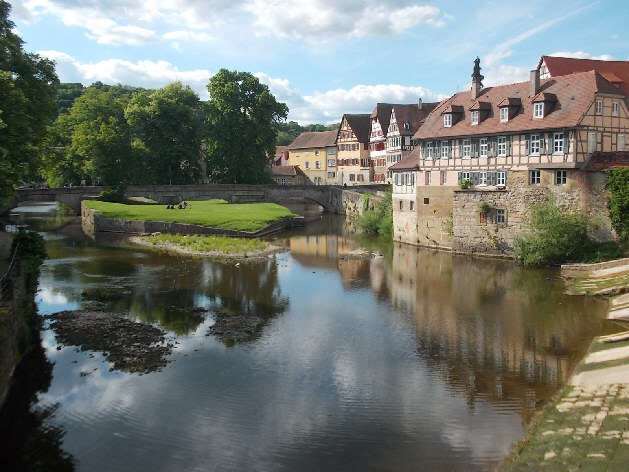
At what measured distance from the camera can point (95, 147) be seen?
64250 mm

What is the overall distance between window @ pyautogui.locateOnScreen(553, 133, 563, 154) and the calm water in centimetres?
703

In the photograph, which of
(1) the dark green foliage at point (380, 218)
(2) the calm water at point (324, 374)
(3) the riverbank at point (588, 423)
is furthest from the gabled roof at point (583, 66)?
(3) the riverbank at point (588, 423)

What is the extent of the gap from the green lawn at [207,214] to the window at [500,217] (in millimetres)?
20879

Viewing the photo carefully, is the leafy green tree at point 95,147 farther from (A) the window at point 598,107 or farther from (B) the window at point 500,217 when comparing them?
(A) the window at point 598,107

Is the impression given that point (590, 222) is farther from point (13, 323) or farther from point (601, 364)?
point (13, 323)

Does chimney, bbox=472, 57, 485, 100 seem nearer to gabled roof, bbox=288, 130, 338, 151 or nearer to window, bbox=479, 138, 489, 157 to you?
window, bbox=479, 138, 489, 157

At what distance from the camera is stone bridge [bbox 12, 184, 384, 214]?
204ft

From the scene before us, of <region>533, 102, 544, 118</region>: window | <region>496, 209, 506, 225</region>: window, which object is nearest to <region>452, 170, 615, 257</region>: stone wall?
<region>496, 209, 506, 225</region>: window

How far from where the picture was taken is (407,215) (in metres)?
43.6

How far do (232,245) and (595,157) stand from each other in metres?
23.9

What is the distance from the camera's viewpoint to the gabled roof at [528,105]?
32.9 meters

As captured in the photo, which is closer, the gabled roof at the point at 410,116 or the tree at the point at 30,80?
the tree at the point at 30,80

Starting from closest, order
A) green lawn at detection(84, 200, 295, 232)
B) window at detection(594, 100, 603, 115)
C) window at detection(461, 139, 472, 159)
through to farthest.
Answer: window at detection(594, 100, 603, 115)
window at detection(461, 139, 472, 159)
green lawn at detection(84, 200, 295, 232)

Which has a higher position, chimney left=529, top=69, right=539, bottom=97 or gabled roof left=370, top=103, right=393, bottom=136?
gabled roof left=370, top=103, right=393, bottom=136
